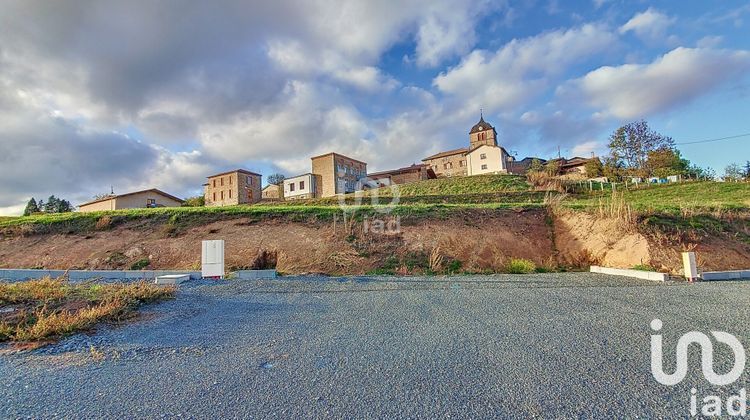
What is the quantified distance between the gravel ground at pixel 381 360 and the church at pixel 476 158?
43.9 metres

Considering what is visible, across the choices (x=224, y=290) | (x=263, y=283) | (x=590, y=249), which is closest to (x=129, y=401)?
(x=224, y=290)

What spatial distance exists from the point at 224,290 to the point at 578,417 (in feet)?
19.4

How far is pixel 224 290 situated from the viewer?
6.27 meters

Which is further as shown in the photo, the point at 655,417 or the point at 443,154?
the point at 443,154

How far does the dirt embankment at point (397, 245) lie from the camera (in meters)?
9.09

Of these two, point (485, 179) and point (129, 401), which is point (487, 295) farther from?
point (485, 179)

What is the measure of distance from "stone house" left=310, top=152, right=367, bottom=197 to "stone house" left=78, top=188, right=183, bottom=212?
61.5 feet

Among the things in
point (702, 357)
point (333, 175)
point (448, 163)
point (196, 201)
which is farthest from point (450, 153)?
point (702, 357)

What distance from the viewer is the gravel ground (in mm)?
2242

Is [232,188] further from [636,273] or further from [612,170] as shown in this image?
[636,273]

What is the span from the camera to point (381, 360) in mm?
2955

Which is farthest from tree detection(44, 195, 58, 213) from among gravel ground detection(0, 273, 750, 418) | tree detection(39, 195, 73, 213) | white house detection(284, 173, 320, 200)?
gravel ground detection(0, 273, 750, 418)

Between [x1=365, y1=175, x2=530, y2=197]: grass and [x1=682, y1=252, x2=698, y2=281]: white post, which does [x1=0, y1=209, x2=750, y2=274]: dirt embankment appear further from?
[x1=365, y1=175, x2=530, y2=197]: grass

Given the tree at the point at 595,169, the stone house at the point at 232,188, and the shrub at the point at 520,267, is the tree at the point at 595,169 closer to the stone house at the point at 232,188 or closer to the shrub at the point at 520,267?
the shrub at the point at 520,267
